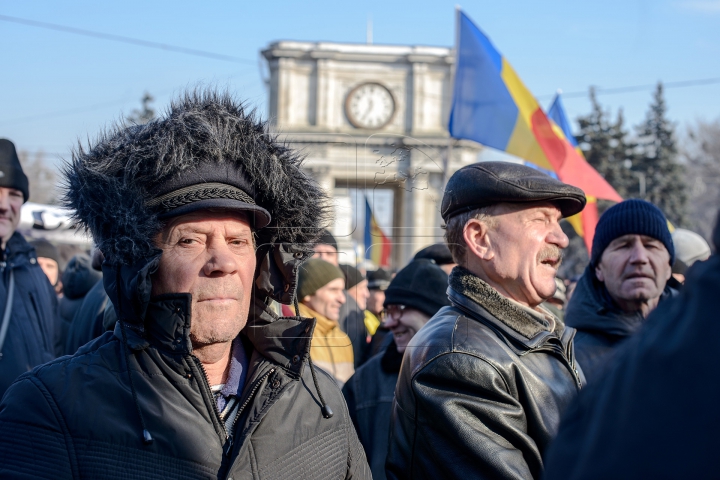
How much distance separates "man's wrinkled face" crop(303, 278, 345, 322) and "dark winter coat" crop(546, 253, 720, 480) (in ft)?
14.0

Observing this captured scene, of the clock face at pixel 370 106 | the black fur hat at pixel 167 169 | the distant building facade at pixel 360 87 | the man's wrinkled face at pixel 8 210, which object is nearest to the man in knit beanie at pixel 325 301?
the man's wrinkled face at pixel 8 210

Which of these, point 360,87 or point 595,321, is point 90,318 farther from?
point 360,87

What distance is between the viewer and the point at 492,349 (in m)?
2.46

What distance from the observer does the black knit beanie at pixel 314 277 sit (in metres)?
5.33

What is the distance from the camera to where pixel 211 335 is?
2.24 m

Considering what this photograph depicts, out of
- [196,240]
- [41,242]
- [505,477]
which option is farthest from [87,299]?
[41,242]

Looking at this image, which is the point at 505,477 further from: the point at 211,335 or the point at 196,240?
the point at 196,240

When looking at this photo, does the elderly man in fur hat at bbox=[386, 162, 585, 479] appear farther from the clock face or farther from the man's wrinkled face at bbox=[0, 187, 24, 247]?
the clock face

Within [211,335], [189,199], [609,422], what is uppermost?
[189,199]

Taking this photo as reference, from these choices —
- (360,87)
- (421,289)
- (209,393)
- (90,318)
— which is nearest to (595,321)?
(421,289)

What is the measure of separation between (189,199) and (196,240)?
136mm

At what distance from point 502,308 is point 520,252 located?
0.79 feet

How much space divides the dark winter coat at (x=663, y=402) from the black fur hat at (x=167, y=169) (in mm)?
1483

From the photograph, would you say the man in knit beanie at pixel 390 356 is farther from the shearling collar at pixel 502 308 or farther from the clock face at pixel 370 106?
the clock face at pixel 370 106
